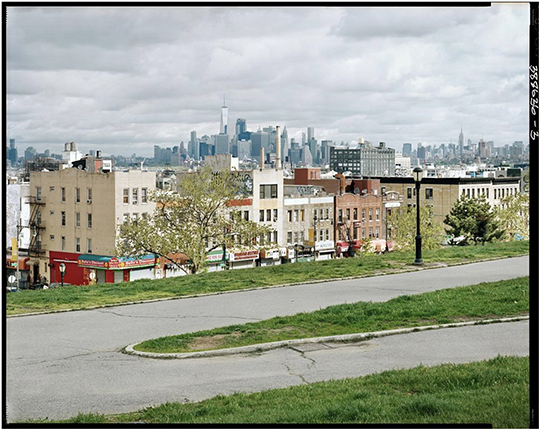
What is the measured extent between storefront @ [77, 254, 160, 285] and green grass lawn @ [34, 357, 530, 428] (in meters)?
47.9

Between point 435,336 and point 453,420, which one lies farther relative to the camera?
point 435,336

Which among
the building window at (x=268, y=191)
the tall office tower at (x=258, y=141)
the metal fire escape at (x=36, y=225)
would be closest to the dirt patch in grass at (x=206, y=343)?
the tall office tower at (x=258, y=141)

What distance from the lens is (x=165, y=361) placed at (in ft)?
33.8

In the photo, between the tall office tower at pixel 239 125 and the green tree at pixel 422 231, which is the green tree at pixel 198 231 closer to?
the tall office tower at pixel 239 125

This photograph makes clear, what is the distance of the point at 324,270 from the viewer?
19.5 meters

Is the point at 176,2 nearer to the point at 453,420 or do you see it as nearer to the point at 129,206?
the point at 453,420

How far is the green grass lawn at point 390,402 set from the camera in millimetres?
6488

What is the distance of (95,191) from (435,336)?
4966 centimetres

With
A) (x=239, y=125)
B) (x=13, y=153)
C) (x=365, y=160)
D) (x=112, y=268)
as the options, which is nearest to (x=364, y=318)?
(x=13, y=153)

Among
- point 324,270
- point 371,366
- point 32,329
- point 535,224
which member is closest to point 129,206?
point 324,270

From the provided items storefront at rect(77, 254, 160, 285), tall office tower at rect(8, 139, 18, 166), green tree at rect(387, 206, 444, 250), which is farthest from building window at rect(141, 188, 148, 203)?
tall office tower at rect(8, 139, 18, 166)

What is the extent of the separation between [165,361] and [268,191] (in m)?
58.3

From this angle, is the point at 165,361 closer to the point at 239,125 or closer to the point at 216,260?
the point at 239,125

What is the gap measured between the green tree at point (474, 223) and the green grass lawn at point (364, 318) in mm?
35150
